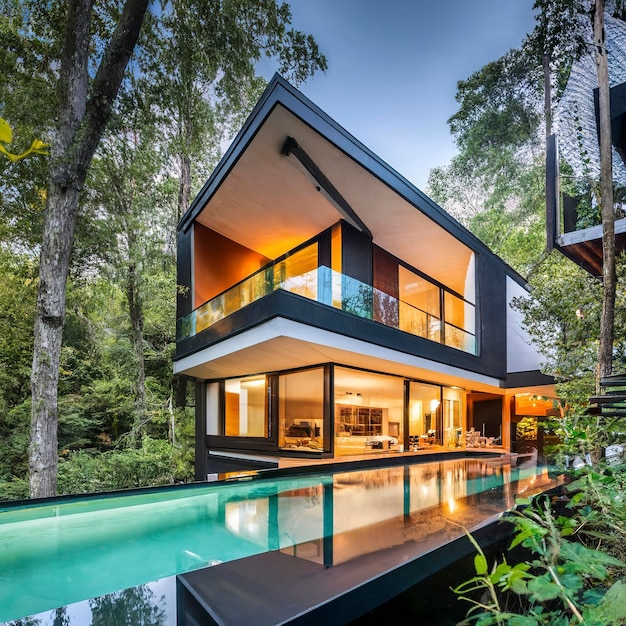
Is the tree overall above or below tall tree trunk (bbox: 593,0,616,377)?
above

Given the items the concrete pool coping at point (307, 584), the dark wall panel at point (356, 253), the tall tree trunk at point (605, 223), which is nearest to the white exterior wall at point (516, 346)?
the dark wall panel at point (356, 253)

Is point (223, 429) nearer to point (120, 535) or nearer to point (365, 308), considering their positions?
point (365, 308)

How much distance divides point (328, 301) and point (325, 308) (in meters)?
0.21

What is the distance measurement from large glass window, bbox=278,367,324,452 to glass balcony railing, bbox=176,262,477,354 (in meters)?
1.80

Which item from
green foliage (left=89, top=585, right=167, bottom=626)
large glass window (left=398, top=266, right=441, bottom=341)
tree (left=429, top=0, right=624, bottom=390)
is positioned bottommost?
green foliage (left=89, top=585, right=167, bottom=626)

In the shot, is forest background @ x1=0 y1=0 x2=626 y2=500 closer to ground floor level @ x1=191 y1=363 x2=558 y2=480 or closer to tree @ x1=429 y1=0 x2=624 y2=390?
tree @ x1=429 y1=0 x2=624 y2=390

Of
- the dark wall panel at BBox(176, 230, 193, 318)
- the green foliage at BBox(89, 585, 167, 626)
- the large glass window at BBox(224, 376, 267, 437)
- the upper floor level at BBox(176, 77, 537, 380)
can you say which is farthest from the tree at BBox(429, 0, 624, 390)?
the green foliage at BBox(89, 585, 167, 626)

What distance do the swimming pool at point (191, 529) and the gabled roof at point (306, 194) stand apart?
19.1 ft

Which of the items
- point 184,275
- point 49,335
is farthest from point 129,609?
point 184,275

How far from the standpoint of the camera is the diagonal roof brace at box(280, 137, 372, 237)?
7.62m

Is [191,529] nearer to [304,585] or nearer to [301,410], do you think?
[304,585]

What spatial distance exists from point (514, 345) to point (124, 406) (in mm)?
12646

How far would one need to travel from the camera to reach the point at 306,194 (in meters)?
8.99

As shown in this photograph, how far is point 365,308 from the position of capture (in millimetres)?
8195
